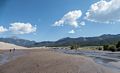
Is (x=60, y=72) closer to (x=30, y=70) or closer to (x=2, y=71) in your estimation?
(x=30, y=70)

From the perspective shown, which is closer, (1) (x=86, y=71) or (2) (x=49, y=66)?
(1) (x=86, y=71)

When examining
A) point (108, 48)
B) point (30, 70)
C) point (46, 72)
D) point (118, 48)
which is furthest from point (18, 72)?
point (108, 48)

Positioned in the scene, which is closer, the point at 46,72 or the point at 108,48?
the point at 46,72

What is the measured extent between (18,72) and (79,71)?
5557 mm

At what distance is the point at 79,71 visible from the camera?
21562mm

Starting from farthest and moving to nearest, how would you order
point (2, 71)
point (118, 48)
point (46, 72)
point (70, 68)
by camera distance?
point (118, 48) → point (2, 71) → point (70, 68) → point (46, 72)

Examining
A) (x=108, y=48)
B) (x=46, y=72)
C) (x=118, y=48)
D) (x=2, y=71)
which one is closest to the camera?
(x=46, y=72)

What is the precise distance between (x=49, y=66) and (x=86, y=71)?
3.76m

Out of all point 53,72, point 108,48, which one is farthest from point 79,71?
point 108,48

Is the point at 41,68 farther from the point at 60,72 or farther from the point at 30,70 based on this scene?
the point at 60,72

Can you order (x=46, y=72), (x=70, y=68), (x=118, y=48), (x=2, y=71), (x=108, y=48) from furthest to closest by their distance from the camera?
1. (x=108, y=48)
2. (x=118, y=48)
3. (x=2, y=71)
4. (x=70, y=68)
5. (x=46, y=72)

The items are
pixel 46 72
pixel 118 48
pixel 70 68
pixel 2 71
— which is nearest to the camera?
pixel 46 72

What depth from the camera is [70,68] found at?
22453 mm

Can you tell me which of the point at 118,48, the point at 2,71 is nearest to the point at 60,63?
the point at 2,71
